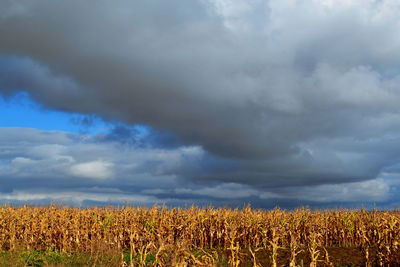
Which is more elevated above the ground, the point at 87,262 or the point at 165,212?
the point at 165,212

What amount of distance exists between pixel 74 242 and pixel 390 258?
65.3ft

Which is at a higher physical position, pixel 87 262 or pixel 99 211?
pixel 99 211

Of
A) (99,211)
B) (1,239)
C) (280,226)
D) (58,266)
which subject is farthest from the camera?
(99,211)

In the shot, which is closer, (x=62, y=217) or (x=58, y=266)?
(x=58, y=266)

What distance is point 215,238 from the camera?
24.9 meters

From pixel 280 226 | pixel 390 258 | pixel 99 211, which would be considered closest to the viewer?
pixel 390 258

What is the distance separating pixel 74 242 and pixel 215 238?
32.4 ft

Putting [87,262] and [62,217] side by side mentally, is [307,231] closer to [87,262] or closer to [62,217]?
[87,262]

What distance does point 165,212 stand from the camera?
1085 inches

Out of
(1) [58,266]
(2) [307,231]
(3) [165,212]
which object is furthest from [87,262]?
(2) [307,231]

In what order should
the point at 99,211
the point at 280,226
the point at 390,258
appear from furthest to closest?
the point at 99,211 → the point at 280,226 → the point at 390,258

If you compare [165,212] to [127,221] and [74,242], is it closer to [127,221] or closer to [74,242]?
[127,221]

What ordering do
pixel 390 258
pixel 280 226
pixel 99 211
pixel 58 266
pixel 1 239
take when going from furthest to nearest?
pixel 99 211 < pixel 1 239 < pixel 280 226 < pixel 58 266 < pixel 390 258

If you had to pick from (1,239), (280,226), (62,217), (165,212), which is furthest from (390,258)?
(1,239)
